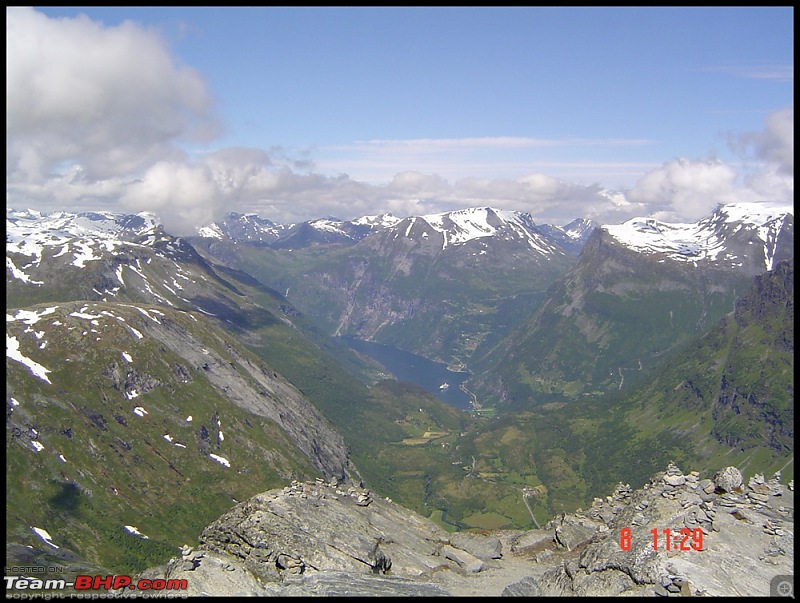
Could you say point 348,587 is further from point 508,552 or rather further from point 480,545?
point 508,552

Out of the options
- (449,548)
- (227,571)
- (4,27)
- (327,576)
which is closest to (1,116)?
(4,27)

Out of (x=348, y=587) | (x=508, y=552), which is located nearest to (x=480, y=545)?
(x=508, y=552)

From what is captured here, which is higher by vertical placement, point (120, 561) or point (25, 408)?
point (25, 408)

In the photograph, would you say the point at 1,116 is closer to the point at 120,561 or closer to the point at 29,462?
the point at 120,561
